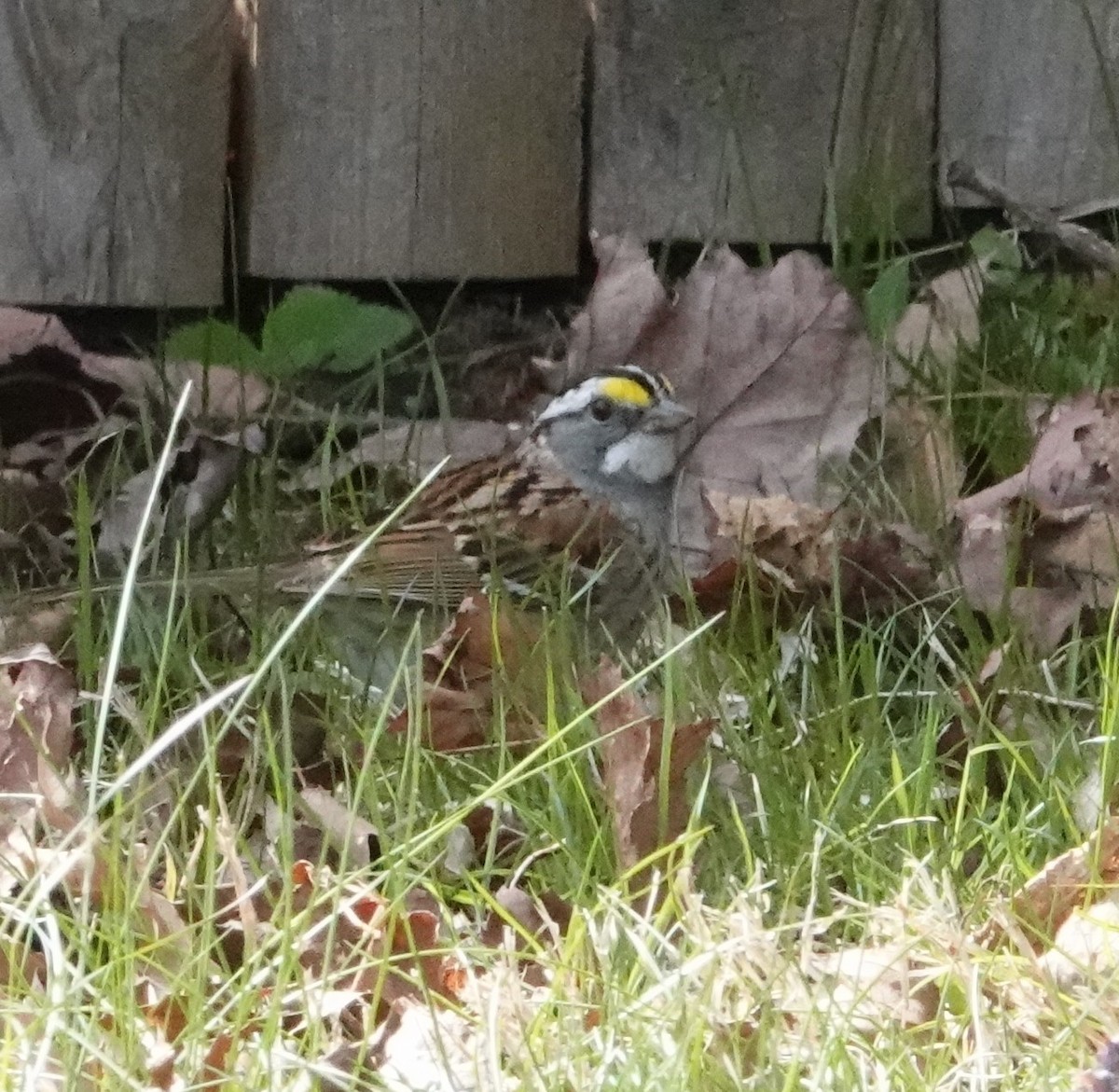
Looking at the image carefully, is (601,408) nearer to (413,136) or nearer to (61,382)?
(413,136)

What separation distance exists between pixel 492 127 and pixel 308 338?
0.53 metres

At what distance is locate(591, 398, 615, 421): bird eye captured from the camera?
334 cm

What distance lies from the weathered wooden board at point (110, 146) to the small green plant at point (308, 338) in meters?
0.12

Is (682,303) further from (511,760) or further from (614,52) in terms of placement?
(511,760)

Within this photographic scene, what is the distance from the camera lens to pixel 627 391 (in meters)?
3.25

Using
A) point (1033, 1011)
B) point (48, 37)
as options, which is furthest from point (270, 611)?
point (48, 37)

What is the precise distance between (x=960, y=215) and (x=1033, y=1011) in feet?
7.83

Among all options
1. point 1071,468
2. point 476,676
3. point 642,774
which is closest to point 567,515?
point 1071,468

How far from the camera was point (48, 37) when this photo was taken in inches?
129

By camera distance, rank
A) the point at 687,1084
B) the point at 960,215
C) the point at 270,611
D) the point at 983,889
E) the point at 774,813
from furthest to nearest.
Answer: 1. the point at 960,215
2. the point at 270,611
3. the point at 774,813
4. the point at 983,889
5. the point at 687,1084

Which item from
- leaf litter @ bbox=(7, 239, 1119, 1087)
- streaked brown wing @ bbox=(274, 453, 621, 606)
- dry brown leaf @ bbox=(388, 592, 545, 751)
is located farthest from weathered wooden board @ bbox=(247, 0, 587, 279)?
dry brown leaf @ bbox=(388, 592, 545, 751)

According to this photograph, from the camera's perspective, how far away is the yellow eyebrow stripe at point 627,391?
127 inches

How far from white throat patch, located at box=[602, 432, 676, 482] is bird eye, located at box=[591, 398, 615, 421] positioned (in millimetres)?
55

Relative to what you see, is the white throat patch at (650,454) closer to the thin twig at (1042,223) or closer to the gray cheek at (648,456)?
the gray cheek at (648,456)
